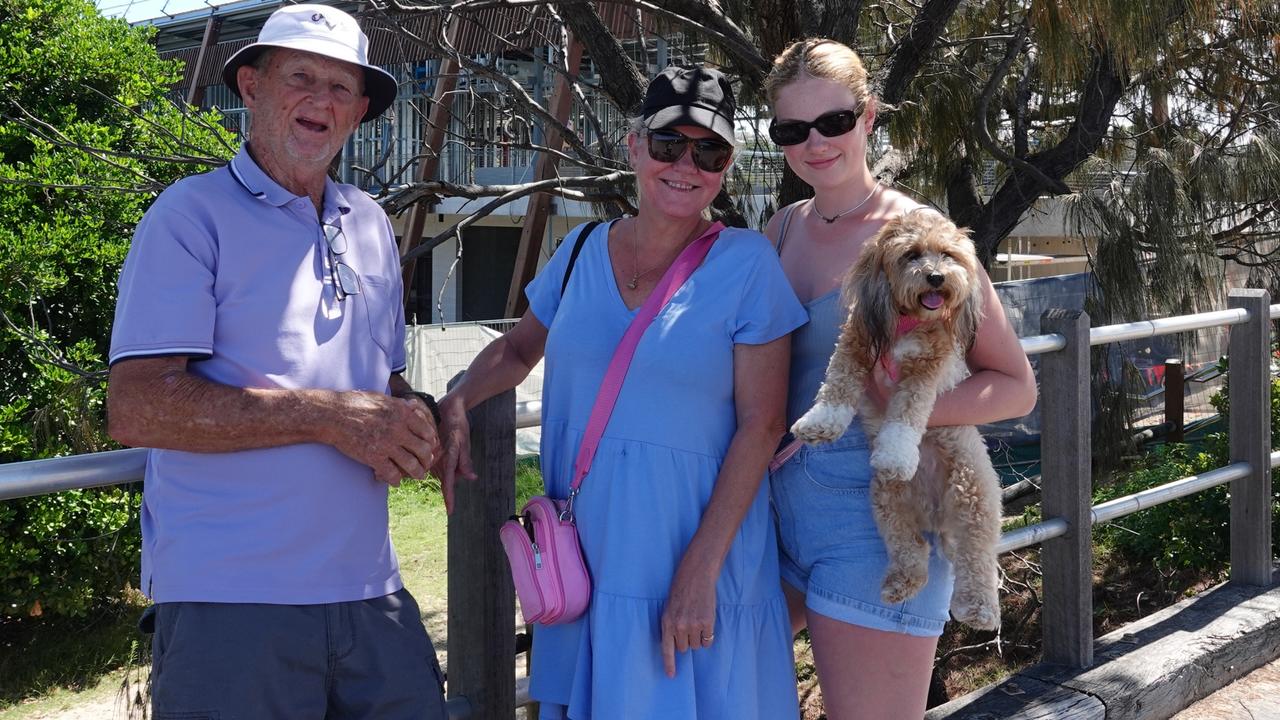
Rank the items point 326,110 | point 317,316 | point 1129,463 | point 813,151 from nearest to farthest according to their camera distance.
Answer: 1. point 317,316
2. point 326,110
3. point 813,151
4. point 1129,463

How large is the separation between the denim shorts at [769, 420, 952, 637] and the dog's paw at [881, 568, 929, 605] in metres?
0.03

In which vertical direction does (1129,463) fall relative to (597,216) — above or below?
below

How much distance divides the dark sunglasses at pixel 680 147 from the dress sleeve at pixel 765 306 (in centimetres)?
22

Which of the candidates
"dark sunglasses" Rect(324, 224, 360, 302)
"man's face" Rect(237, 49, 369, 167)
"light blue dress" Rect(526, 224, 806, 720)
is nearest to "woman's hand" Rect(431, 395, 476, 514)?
"light blue dress" Rect(526, 224, 806, 720)

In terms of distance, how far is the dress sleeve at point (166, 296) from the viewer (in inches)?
75.8

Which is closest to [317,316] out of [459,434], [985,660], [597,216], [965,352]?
[459,434]

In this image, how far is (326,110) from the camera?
223 centimetres

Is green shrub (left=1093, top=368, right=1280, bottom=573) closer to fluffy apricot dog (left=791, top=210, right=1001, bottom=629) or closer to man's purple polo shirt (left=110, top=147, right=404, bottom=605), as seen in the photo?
fluffy apricot dog (left=791, top=210, right=1001, bottom=629)

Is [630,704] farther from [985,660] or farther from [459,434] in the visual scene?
[985,660]

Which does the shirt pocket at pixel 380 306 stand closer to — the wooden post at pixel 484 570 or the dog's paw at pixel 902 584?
the wooden post at pixel 484 570

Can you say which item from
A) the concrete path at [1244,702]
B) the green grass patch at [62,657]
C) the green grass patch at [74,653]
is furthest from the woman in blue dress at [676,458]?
the green grass patch at [62,657]

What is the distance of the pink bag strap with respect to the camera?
2234mm

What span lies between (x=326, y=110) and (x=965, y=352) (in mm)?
1418

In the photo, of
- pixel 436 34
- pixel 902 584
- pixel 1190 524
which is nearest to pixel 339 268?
pixel 902 584
